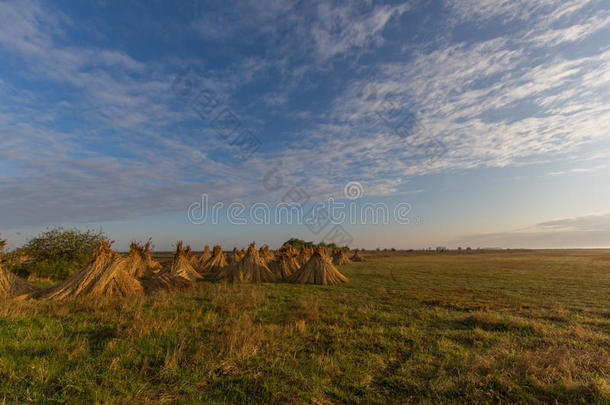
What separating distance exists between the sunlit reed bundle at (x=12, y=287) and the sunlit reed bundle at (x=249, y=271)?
10.4 m

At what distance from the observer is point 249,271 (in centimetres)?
1945

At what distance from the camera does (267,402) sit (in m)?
3.69

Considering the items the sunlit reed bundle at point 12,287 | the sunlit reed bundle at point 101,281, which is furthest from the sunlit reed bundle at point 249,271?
the sunlit reed bundle at point 12,287

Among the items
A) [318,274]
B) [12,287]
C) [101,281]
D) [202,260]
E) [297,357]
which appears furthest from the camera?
[202,260]

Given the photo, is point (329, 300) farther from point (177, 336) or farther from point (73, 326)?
point (73, 326)

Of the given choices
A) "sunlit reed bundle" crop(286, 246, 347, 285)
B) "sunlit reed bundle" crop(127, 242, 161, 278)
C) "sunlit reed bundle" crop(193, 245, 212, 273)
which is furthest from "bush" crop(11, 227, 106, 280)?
"sunlit reed bundle" crop(286, 246, 347, 285)

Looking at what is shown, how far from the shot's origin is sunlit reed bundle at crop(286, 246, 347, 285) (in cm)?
1792

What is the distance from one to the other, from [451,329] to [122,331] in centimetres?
855

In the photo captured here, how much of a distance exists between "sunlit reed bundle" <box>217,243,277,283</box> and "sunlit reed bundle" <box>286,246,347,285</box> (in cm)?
191

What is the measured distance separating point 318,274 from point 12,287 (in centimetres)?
1495

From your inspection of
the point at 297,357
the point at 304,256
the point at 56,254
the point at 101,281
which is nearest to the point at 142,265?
the point at 56,254

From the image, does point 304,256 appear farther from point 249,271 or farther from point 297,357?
point 297,357

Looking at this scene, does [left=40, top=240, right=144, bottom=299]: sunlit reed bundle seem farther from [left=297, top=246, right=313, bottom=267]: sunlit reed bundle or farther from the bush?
[left=297, top=246, right=313, bottom=267]: sunlit reed bundle

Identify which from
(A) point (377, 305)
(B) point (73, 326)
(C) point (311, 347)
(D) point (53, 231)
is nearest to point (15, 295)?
(B) point (73, 326)
